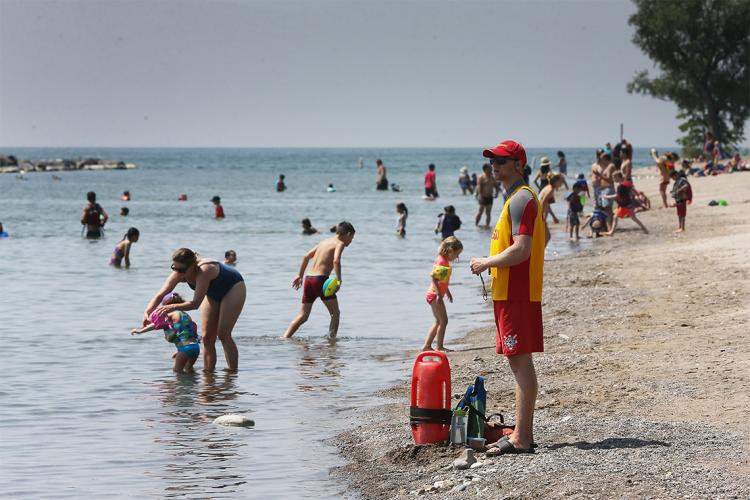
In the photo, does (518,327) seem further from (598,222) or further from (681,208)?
(598,222)

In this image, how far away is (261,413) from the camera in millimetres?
10438

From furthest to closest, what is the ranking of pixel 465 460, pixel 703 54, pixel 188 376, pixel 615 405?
pixel 703 54
pixel 188 376
pixel 615 405
pixel 465 460

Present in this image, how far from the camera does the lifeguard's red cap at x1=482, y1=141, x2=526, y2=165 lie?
7.42 m

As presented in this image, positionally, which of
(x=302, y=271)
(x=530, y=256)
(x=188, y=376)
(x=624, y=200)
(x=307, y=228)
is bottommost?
(x=188, y=376)

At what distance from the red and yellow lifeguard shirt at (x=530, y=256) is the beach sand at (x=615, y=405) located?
1068 mm

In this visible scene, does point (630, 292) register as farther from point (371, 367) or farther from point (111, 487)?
point (111, 487)

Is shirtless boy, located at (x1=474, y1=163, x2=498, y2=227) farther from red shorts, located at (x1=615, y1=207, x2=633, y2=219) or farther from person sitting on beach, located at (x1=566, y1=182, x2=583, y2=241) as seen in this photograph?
red shorts, located at (x1=615, y1=207, x2=633, y2=219)

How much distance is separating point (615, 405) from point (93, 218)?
25459 millimetres

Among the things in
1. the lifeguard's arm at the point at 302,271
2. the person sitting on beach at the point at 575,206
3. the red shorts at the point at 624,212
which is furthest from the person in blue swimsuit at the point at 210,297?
the red shorts at the point at 624,212

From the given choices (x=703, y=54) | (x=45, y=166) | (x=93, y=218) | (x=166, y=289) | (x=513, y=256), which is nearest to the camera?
(x=513, y=256)

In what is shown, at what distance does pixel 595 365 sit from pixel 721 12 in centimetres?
5399

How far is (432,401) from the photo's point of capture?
802 centimetres

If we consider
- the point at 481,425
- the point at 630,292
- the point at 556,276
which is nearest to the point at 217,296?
the point at 481,425

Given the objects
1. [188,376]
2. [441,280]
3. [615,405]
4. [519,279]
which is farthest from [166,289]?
[519,279]
